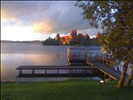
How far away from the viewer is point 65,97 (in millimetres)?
10344

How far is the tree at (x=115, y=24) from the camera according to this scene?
10.0 metres

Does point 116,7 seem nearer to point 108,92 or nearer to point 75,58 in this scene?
point 108,92

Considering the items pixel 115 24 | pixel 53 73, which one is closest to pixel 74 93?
pixel 115 24

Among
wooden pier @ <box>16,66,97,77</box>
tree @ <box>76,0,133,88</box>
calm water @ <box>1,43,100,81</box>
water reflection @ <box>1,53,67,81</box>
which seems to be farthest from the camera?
calm water @ <box>1,43,100,81</box>

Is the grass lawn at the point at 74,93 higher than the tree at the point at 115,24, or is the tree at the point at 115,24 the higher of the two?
the tree at the point at 115,24

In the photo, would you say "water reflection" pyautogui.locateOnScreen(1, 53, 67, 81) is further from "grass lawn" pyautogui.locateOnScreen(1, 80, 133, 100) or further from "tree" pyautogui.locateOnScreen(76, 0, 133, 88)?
"tree" pyautogui.locateOnScreen(76, 0, 133, 88)

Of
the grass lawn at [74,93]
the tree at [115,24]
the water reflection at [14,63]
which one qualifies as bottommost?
the water reflection at [14,63]

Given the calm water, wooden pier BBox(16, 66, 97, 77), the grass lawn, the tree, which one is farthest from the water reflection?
the tree

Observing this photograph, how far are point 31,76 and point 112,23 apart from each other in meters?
17.9

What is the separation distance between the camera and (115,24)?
1035cm

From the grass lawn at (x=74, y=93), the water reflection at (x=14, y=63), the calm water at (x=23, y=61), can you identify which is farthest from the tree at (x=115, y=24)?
the water reflection at (x=14, y=63)

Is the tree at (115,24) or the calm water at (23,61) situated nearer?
the tree at (115,24)

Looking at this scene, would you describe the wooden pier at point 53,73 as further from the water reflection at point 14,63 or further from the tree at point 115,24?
the tree at point 115,24

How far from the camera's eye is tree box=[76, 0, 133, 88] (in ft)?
32.8
